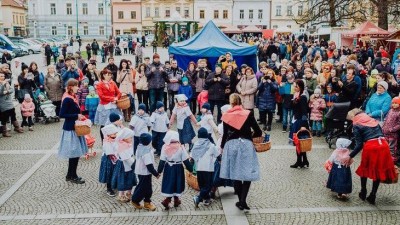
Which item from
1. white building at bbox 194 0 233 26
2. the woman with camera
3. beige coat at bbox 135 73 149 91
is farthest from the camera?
white building at bbox 194 0 233 26

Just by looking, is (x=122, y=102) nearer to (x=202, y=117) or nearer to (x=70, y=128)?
(x=202, y=117)

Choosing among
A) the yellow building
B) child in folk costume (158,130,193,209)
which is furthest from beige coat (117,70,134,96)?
the yellow building

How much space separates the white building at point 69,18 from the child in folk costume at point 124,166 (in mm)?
70288

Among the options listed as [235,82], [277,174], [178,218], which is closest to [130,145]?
[178,218]

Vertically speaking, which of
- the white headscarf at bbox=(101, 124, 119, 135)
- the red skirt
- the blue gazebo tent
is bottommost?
the red skirt

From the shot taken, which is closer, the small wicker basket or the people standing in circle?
the small wicker basket

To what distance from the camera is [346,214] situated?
794cm

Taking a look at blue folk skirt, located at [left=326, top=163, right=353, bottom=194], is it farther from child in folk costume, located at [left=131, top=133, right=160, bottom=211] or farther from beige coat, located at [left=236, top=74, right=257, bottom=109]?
beige coat, located at [left=236, top=74, right=257, bottom=109]

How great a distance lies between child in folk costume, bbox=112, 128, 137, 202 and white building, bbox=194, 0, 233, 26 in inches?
2688

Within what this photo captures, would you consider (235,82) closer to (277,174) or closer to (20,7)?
(277,174)

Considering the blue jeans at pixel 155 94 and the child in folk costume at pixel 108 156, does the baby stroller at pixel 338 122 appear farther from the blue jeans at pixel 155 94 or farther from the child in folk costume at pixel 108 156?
the child in folk costume at pixel 108 156

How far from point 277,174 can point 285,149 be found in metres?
2.05

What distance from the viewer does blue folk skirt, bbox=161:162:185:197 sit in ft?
25.8

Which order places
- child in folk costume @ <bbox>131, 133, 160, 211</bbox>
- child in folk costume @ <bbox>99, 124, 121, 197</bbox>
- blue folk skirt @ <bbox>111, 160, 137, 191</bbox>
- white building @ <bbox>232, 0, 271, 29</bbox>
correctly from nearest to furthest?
child in folk costume @ <bbox>131, 133, 160, 211</bbox> → blue folk skirt @ <bbox>111, 160, 137, 191</bbox> → child in folk costume @ <bbox>99, 124, 121, 197</bbox> → white building @ <bbox>232, 0, 271, 29</bbox>
